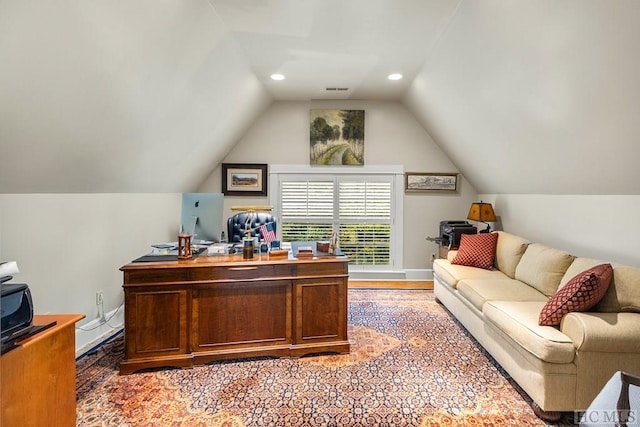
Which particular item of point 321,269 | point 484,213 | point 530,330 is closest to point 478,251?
point 484,213

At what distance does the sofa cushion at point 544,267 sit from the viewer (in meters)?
2.76

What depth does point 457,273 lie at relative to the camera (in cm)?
349

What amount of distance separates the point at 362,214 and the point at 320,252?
223 cm

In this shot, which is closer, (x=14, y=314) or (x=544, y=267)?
(x=14, y=314)

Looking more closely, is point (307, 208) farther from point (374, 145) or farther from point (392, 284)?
point (392, 284)

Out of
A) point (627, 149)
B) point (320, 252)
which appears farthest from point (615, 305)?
point (320, 252)

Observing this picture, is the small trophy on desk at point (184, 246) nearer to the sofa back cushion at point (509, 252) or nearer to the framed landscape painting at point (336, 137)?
the framed landscape painting at point (336, 137)

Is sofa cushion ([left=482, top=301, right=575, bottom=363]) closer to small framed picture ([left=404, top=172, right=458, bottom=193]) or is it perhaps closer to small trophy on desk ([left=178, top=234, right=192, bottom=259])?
small trophy on desk ([left=178, top=234, right=192, bottom=259])

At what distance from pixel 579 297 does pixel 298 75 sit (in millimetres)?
3438

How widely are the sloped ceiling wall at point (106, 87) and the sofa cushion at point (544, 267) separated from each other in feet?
11.5

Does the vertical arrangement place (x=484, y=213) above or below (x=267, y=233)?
above

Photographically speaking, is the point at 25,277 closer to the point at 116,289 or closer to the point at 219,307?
the point at 116,289

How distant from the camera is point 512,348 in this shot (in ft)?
7.47

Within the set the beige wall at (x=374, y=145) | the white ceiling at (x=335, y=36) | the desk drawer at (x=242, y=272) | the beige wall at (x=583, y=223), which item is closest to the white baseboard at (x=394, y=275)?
the beige wall at (x=374, y=145)
